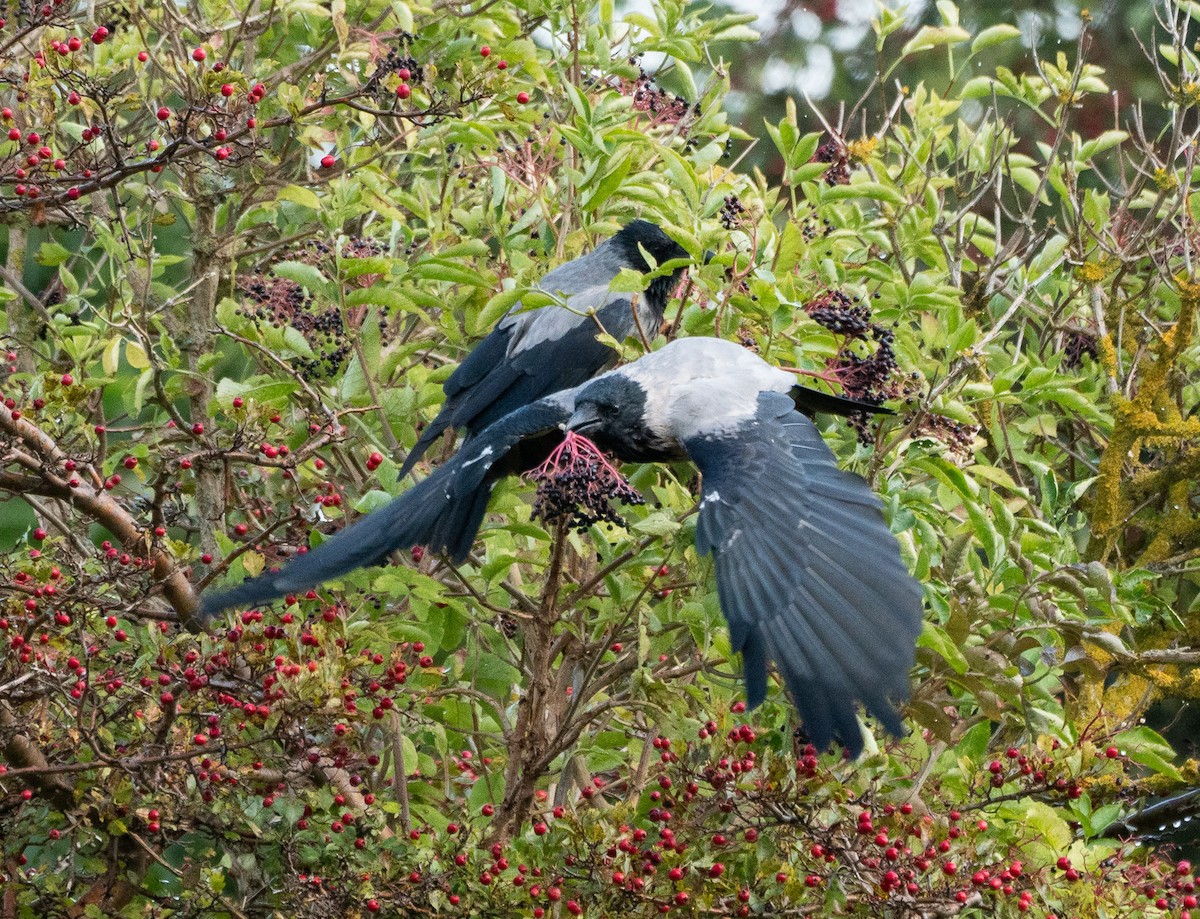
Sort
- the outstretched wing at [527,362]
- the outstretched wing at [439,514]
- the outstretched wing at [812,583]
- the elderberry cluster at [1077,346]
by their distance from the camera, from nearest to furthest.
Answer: the outstretched wing at [812,583]
the outstretched wing at [439,514]
the outstretched wing at [527,362]
the elderberry cluster at [1077,346]

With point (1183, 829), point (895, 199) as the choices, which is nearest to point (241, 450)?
point (895, 199)

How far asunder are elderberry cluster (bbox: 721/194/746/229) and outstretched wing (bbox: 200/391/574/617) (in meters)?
0.51

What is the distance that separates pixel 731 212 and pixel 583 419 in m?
0.53

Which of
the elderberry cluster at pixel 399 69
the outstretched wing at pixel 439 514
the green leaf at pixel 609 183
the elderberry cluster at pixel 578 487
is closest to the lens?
the elderberry cluster at pixel 578 487

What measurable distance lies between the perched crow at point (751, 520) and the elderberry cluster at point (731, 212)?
10.1 inches

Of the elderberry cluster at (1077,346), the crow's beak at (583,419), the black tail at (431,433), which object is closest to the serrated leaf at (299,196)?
the black tail at (431,433)

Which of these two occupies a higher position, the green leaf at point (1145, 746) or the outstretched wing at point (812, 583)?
the outstretched wing at point (812, 583)

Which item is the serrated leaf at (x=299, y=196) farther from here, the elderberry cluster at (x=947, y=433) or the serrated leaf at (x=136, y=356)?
the elderberry cluster at (x=947, y=433)

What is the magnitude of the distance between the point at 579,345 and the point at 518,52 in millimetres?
794

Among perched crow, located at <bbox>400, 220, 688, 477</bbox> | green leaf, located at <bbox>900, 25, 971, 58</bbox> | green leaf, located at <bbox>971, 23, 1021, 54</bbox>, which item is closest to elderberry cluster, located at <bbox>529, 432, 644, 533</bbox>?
perched crow, located at <bbox>400, 220, 688, 477</bbox>

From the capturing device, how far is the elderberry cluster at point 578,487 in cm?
262

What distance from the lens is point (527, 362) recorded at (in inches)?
153

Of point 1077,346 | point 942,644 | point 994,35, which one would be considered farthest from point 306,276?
point 1077,346

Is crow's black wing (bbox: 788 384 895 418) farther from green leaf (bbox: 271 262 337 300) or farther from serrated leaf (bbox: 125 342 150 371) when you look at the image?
serrated leaf (bbox: 125 342 150 371)
